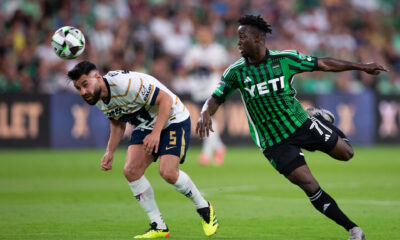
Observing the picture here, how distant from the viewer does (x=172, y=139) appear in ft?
25.7

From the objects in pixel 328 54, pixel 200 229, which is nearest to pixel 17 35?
pixel 328 54

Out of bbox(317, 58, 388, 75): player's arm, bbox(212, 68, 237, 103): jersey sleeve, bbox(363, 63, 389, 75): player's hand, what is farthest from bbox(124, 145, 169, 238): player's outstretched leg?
bbox(363, 63, 389, 75): player's hand

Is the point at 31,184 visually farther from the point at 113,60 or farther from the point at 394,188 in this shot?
the point at 113,60

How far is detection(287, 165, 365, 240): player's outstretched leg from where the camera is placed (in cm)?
700

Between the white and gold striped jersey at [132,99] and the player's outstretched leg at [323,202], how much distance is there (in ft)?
5.36

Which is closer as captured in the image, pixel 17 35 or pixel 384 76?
pixel 17 35

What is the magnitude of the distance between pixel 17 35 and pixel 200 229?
13.5 metres

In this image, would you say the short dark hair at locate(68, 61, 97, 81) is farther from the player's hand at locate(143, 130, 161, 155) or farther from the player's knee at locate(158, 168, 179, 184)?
the player's knee at locate(158, 168, 179, 184)

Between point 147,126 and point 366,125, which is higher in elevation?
A: point 147,126

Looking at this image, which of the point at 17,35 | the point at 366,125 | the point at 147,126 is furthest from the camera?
the point at 366,125

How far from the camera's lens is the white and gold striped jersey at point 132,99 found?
7449 mm

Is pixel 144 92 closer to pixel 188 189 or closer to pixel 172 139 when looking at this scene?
pixel 172 139

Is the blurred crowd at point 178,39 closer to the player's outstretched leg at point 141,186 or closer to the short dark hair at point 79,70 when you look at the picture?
the player's outstretched leg at point 141,186

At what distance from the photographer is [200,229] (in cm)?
821
